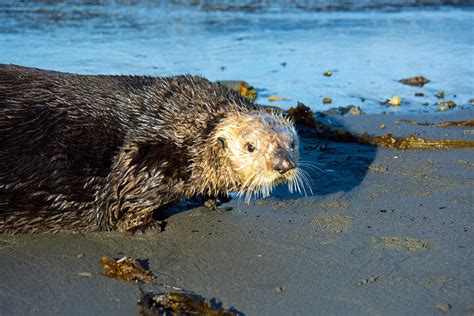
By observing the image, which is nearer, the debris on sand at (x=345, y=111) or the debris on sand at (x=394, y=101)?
the debris on sand at (x=345, y=111)

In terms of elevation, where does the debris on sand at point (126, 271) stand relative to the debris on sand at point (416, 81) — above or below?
above

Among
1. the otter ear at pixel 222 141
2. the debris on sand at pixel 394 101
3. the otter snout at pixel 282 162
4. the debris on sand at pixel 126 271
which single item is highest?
the otter ear at pixel 222 141

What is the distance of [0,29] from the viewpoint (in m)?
13.0

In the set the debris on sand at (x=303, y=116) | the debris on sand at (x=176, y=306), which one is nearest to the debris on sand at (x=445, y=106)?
the debris on sand at (x=303, y=116)

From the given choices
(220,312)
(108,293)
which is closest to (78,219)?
(108,293)

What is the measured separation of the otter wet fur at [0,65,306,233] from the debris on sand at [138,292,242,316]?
1.22 metres

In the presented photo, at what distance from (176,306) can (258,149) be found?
1.59 meters

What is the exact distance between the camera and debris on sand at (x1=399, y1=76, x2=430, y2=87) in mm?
9953

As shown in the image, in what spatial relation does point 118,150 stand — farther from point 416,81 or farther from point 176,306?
point 416,81

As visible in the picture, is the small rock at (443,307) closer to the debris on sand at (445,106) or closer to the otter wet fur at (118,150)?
the otter wet fur at (118,150)

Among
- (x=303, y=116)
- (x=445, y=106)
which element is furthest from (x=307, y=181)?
(x=445, y=106)

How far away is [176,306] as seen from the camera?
3.67 metres

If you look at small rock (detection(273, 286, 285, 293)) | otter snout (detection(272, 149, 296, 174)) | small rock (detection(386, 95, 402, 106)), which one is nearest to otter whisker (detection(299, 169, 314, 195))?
otter snout (detection(272, 149, 296, 174))

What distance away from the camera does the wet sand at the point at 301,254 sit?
379cm
